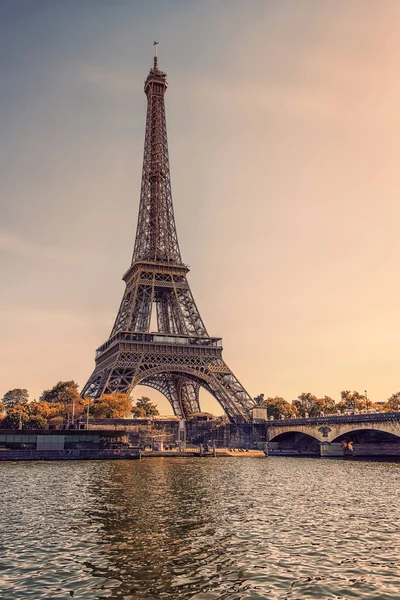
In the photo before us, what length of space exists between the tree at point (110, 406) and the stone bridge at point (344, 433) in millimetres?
34675

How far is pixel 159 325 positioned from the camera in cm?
13500

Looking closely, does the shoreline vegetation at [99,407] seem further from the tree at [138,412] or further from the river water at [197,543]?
the river water at [197,543]

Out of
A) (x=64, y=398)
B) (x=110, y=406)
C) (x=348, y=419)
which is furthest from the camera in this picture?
(x=64, y=398)

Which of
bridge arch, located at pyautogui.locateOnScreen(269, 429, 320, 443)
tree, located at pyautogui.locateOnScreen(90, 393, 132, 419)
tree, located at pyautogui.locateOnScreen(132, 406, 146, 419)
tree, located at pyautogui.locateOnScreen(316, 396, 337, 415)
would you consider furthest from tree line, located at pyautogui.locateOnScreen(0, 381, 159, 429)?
tree, located at pyautogui.locateOnScreen(316, 396, 337, 415)

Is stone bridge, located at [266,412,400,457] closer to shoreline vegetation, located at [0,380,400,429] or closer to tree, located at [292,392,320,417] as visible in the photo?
shoreline vegetation, located at [0,380,400,429]

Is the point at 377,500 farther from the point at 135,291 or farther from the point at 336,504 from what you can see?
the point at 135,291

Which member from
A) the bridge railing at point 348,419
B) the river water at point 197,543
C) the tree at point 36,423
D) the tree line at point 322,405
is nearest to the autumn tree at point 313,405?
the tree line at point 322,405

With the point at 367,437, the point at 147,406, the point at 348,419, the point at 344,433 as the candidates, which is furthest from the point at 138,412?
the point at 348,419

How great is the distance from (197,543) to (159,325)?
366 feet

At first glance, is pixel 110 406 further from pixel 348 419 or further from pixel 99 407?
pixel 348 419

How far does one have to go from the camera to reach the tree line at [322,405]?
14738 cm

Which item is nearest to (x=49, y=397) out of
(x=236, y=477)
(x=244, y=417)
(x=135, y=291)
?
(x=135, y=291)

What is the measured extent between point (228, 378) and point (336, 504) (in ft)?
270

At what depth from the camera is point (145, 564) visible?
66.3 feet
